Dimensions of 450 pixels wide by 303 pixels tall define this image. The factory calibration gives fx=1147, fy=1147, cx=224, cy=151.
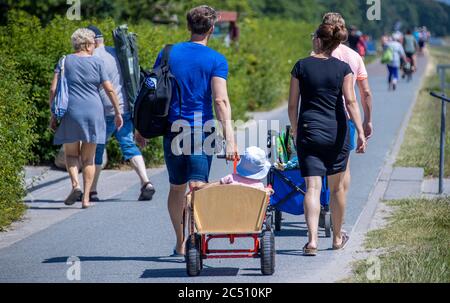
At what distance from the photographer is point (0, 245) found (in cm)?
975

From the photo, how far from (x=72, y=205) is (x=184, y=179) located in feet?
11.6

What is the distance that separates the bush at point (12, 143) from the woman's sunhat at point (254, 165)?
287 cm

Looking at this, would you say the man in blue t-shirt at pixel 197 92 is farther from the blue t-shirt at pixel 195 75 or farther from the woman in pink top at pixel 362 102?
the woman in pink top at pixel 362 102

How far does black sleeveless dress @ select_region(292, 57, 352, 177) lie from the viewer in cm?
867

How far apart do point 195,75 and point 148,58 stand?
6892mm

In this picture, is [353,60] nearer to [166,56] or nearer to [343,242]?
[343,242]

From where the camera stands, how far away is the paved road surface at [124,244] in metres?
8.31

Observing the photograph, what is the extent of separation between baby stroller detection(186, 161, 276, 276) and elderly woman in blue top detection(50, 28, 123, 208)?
141 inches

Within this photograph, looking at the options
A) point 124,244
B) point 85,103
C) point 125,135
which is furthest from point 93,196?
point 124,244

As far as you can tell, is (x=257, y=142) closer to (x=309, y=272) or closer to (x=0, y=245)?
(x=0, y=245)

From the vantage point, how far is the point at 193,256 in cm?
806

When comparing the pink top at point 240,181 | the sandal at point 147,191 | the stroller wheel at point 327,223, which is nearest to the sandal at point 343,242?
the stroller wheel at point 327,223
